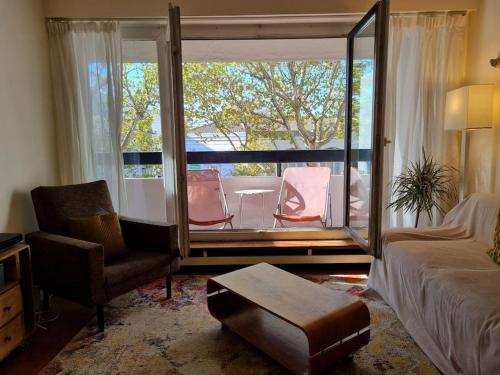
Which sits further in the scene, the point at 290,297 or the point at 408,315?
the point at 408,315

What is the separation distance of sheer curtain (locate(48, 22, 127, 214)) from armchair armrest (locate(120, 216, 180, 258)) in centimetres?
55

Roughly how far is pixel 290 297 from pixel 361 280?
1.32 metres

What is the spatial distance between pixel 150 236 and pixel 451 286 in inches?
78.5

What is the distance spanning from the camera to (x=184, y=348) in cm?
209

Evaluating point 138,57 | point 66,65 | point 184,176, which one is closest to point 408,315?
point 184,176

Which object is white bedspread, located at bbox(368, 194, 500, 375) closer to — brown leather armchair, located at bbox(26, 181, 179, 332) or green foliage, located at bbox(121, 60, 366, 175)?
brown leather armchair, located at bbox(26, 181, 179, 332)

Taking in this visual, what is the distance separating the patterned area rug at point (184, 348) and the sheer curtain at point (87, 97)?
122cm

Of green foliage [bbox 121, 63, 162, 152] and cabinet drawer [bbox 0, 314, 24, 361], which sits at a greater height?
green foliage [bbox 121, 63, 162, 152]

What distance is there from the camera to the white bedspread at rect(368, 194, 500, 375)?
151 centimetres

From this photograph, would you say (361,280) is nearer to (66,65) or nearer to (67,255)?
(67,255)

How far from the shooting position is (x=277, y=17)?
308cm

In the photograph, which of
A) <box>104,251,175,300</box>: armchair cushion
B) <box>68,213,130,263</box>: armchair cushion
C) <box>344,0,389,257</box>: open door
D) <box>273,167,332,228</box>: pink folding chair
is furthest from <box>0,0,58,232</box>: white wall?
<box>344,0,389,257</box>: open door

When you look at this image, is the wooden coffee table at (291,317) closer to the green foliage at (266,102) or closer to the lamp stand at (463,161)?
the lamp stand at (463,161)

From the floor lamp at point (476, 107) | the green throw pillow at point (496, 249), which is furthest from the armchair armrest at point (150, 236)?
the floor lamp at point (476, 107)
